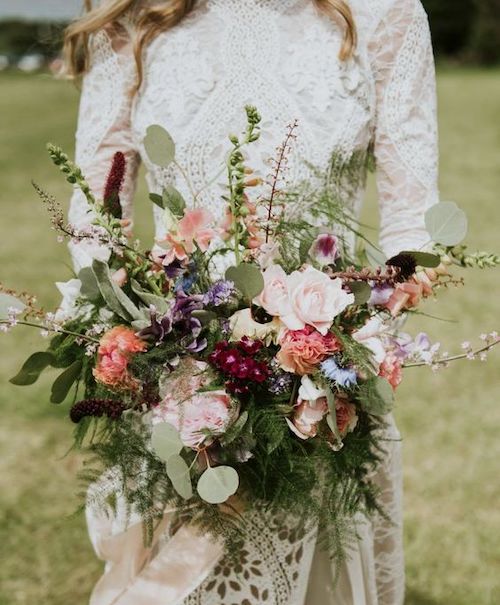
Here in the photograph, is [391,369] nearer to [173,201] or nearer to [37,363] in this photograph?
[173,201]

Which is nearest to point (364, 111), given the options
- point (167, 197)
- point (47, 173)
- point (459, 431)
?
point (167, 197)

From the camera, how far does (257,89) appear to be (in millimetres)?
2297

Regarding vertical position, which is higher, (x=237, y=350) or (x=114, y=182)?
(x=114, y=182)

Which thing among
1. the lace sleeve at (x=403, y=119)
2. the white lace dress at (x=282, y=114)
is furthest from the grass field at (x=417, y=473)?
the lace sleeve at (x=403, y=119)

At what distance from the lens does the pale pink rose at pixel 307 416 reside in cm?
165

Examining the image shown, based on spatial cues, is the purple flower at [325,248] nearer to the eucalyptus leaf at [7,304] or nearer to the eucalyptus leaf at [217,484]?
the eucalyptus leaf at [217,484]

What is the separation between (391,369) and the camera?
1.72 m

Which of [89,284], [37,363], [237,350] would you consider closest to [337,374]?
[237,350]

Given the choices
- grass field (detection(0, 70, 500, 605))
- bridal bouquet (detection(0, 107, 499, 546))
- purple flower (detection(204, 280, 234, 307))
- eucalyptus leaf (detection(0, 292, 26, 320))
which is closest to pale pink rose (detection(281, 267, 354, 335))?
bridal bouquet (detection(0, 107, 499, 546))

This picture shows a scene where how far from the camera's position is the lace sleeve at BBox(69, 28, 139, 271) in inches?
92.4

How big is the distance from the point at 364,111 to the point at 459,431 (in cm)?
320

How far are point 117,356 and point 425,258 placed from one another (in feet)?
1.83

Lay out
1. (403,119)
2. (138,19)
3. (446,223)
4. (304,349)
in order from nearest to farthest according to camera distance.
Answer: (304,349), (446,223), (403,119), (138,19)

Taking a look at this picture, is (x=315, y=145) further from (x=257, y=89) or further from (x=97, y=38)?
(x=97, y=38)
